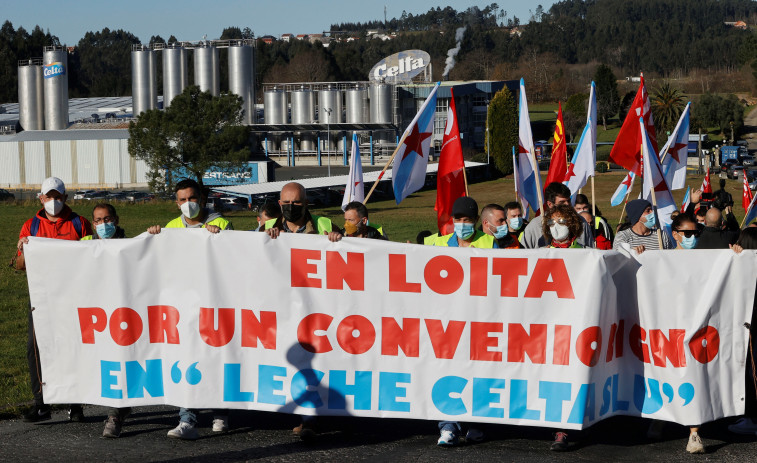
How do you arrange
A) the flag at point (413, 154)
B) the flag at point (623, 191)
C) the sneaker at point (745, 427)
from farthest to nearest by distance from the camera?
1. the flag at point (623, 191)
2. the flag at point (413, 154)
3. the sneaker at point (745, 427)

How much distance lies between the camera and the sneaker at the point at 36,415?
27.7 feet

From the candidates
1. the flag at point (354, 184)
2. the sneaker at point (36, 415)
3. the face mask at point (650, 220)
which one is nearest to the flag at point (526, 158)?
the flag at point (354, 184)

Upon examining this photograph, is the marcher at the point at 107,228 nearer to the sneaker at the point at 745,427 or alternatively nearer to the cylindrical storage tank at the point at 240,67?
the sneaker at the point at 745,427

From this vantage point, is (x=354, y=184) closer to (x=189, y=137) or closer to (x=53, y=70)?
(x=189, y=137)

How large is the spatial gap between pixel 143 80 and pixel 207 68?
6.02m

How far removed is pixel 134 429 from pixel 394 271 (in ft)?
7.93

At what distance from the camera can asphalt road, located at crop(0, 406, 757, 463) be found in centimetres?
740

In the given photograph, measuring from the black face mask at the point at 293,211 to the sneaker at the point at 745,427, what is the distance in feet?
12.3

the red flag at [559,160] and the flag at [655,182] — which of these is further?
the red flag at [559,160]

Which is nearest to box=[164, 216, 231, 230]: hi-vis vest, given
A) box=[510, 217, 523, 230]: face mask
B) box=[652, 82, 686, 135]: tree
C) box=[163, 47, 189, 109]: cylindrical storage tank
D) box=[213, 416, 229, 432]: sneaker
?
box=[213, 416, 229, 432]: sneaker

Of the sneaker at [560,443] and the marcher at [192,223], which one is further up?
the marcher at [192,223]

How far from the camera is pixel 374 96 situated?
100125 mm

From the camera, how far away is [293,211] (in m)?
8.33

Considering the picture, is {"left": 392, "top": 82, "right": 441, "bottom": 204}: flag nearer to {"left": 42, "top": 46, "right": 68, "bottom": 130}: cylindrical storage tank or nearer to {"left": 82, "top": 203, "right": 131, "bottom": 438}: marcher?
{"left": 82, "top": 203, "right": 131, "bottom": 438}: marcher
